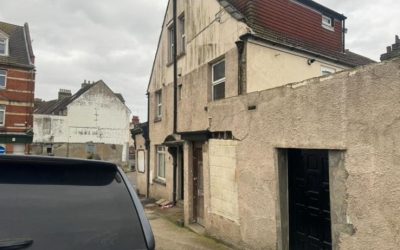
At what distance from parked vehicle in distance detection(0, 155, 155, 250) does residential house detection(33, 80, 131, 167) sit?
36650 millimetres

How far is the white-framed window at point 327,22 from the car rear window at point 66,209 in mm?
13962

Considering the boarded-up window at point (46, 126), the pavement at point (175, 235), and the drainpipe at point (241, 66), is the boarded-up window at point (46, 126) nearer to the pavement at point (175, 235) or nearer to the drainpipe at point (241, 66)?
A: the pavement at point (175, 235)

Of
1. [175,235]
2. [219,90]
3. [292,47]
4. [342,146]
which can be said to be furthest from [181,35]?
[342,146]

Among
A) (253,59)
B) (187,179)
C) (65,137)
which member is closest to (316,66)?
(253,59)

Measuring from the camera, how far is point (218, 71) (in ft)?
38.4

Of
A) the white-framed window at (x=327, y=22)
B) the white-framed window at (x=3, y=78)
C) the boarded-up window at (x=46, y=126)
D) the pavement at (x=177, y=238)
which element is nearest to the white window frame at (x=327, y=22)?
the white-framed window at (x=327, y=22)

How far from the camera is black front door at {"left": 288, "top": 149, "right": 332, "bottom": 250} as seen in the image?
19.5 ft

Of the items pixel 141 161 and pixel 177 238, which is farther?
pixel 141 161

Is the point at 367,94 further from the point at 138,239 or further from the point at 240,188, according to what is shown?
the point at 138,239

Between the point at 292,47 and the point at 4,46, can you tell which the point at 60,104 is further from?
the point at 292,47

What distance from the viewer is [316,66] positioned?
474 inches

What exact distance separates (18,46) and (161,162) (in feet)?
73.1

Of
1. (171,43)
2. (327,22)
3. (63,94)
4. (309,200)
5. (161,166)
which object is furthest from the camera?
(63,94)

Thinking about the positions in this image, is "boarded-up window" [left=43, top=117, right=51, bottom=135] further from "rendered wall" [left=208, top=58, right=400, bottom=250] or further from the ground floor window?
"rendered wall" [left=208, top=58, right=400, bottom=250]
